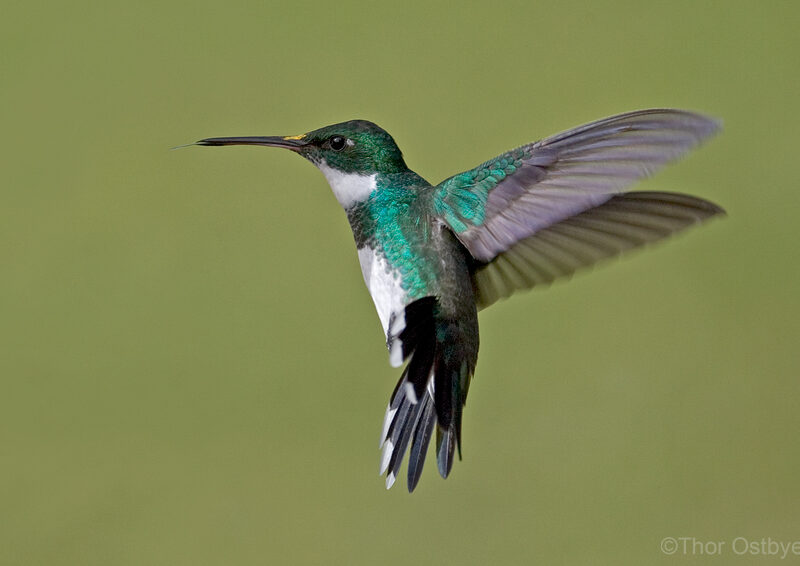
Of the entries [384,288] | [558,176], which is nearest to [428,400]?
[384,288]

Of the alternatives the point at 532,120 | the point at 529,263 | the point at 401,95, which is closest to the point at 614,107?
the point at 532,120

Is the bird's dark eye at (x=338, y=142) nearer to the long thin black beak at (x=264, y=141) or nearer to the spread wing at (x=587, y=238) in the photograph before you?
the long thin black beak at (x=264, y=141)

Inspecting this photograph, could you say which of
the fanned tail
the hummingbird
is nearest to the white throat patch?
the hummingbird

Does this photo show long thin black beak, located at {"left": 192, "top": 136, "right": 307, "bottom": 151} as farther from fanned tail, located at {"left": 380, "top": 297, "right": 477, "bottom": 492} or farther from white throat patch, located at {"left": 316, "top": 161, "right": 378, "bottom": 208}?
fanned tail, located at {"left": 380, "top": 297, "right": 477, "bottom": 492}

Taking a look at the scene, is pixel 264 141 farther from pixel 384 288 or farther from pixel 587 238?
pixel 587 238

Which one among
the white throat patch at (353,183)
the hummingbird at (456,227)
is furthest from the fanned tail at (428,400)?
the white throat patch at (353,183)
